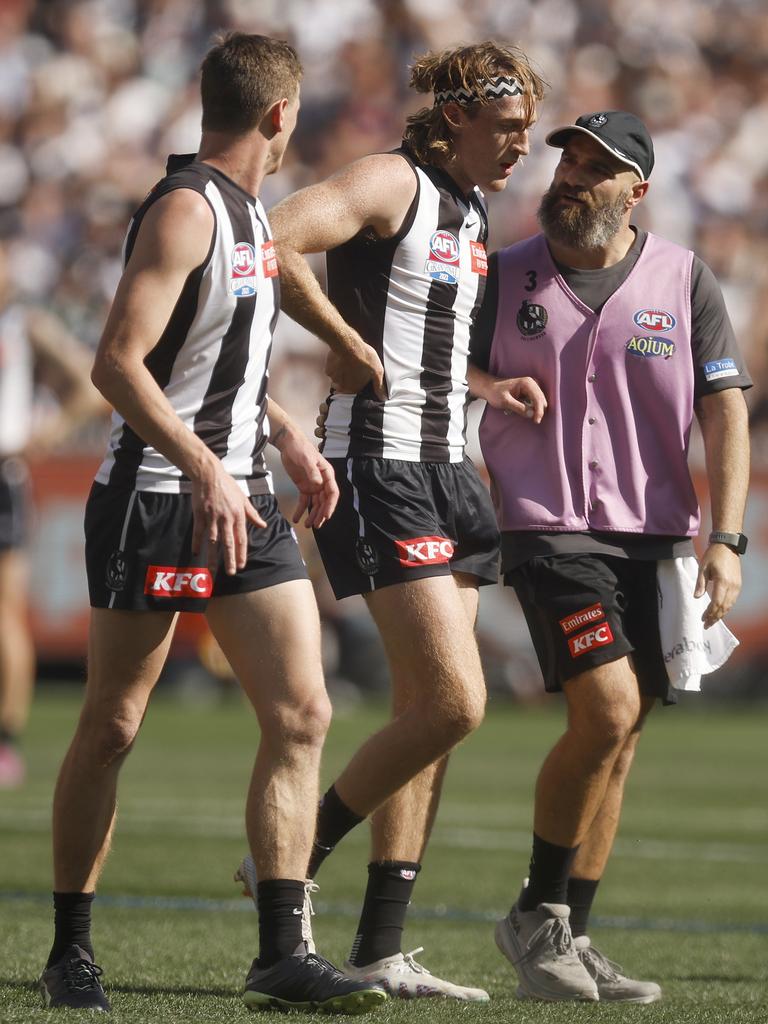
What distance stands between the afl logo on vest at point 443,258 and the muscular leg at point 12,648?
5.82 metres

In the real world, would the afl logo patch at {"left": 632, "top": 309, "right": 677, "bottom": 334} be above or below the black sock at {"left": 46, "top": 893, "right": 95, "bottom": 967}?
above

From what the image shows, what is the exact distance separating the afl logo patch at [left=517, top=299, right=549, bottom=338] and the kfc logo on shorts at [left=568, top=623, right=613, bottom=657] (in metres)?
0.94

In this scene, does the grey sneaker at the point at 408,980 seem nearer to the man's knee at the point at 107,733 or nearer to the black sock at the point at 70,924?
the black sock at the point at 70,924

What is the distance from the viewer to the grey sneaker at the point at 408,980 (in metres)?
4.67

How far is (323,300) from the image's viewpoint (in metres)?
4.63

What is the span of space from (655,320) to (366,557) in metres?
1.20

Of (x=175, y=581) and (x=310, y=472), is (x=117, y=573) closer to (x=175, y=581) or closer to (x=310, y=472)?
(x=175, y=581)

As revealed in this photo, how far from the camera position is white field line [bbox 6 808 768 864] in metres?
7.90

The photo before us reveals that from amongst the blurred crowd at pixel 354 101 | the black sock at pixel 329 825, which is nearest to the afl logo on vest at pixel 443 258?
the black sock at pixel 329 825

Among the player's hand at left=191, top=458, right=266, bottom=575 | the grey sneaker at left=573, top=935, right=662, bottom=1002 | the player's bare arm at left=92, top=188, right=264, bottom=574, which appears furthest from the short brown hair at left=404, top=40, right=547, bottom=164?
the grey sneaker at left=573, top=935, right=662, bottom=1002

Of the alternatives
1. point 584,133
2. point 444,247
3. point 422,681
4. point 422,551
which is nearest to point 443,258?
point 444,247

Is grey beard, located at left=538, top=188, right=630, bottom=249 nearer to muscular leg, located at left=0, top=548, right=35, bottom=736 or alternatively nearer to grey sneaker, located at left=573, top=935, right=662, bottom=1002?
grey sneaker, located at left=573, top=935, right=662, bottom=1002

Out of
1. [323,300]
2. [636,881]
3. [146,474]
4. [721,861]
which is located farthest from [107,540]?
[721,861]

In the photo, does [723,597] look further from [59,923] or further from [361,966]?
[59,923]
